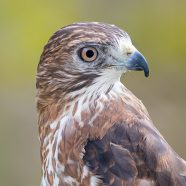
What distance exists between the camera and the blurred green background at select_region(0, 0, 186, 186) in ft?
44.7

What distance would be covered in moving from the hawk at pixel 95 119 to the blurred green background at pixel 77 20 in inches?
223

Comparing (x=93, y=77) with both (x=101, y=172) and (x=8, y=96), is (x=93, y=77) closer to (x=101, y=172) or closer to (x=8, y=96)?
(x=101, y=172)

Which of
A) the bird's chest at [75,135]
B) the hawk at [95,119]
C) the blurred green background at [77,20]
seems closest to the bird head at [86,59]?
the hawk at [95,119]

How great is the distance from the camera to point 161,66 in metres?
14.9

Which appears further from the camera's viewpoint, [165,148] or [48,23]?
[48,23]

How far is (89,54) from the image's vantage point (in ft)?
24.0

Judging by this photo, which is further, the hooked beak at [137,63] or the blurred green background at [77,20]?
the blurred green background at [77,20]

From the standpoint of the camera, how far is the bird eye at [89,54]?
23.9ft

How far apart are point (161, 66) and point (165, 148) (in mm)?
7630

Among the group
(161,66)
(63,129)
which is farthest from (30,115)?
(63,129)

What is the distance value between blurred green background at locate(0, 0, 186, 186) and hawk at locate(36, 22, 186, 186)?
5.66 metres

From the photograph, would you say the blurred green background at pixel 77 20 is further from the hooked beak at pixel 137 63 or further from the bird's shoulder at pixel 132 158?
the hooked beak at pixel 137 63

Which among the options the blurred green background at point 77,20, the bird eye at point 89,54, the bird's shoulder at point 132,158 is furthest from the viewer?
the blurred green background at point 77,20

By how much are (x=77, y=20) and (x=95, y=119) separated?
705cm
